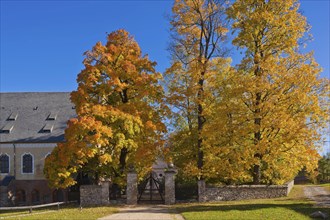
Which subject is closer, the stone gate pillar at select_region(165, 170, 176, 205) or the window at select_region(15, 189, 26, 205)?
the stone gate pillar at select_region(165, 170, 176, 205)

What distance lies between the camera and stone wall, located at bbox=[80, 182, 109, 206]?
25688 mm

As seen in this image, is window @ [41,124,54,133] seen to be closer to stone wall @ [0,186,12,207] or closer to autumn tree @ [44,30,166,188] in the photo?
stone wall @ [0,186,12,207]

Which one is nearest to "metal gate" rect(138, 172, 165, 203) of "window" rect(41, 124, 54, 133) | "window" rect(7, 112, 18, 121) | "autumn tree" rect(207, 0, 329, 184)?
"autumn tree" rect(207, 0, 329, 184)

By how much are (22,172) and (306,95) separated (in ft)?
83.1

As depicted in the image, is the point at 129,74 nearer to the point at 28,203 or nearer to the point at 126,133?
the point at 126,133

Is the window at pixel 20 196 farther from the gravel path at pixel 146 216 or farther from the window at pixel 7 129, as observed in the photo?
the gravel path at pixel 146 216

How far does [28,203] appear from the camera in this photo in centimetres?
3397

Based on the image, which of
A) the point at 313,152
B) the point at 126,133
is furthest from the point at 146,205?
the point at 313,152

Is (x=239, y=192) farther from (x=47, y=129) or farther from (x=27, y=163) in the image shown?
(x=27, y=163)

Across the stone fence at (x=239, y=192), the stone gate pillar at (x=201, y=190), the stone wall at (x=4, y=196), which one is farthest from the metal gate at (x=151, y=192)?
the stone wall at (x=4, y=196)

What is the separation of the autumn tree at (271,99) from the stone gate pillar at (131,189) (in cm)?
555

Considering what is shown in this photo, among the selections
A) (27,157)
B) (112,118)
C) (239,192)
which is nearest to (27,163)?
(27,157)

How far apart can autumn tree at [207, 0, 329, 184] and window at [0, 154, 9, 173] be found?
1982cm

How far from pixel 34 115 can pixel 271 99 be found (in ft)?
78.4
